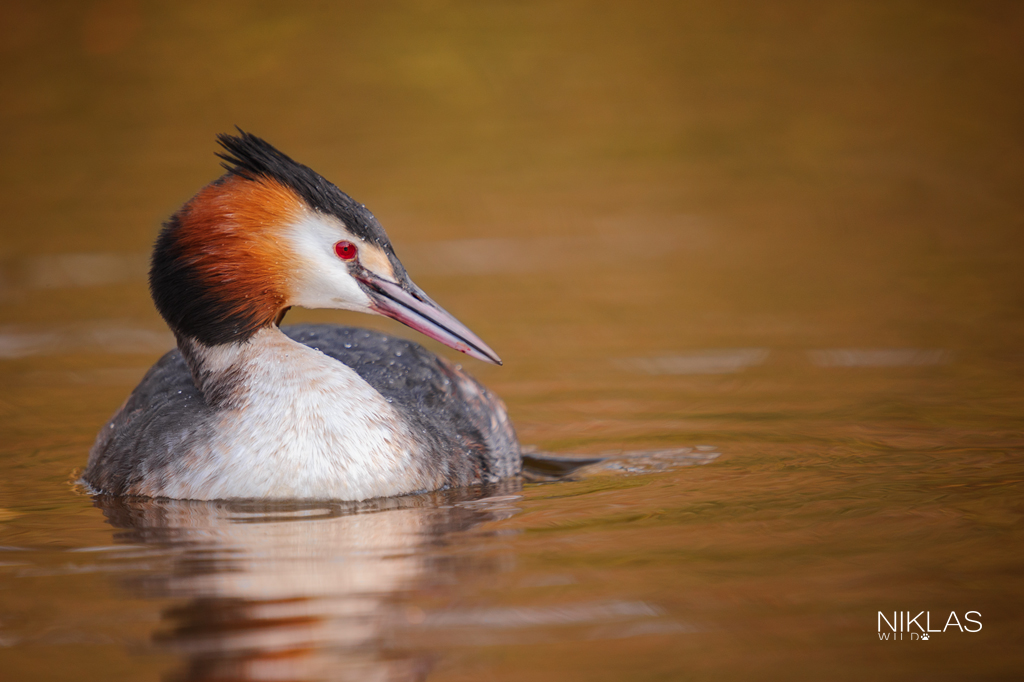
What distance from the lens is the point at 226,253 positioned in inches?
236

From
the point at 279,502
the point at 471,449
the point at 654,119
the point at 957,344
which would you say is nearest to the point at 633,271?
the point at 957,344

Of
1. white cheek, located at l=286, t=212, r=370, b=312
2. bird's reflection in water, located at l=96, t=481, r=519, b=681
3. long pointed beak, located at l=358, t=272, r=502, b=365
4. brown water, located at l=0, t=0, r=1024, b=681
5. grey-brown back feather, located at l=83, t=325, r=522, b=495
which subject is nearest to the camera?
bird's reflection in water, located at l=96, t=481, r=519, b=681

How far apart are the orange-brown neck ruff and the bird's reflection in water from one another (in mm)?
835

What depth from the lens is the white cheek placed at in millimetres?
6082

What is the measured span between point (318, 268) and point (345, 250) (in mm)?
138

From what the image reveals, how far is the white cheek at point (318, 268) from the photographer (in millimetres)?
6082

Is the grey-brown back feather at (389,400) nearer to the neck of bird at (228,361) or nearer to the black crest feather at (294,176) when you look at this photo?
the neck of bird at (228,361)

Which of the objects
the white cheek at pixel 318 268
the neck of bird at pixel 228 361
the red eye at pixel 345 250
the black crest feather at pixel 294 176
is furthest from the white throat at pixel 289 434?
the black crest feather at pixel 294 176

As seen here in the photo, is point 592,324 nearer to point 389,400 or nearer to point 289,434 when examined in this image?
point 389,400

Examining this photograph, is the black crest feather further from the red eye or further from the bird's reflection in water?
the bird's reflection in water

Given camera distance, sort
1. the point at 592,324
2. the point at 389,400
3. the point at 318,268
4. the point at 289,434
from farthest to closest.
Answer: the point at 592,324, the point at 389,400, the point at 318,268, the point at 289,434

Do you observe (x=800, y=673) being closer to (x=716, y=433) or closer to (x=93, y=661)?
(x=93, y=661)

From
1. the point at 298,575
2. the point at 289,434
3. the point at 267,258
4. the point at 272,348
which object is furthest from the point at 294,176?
the point at 298,575

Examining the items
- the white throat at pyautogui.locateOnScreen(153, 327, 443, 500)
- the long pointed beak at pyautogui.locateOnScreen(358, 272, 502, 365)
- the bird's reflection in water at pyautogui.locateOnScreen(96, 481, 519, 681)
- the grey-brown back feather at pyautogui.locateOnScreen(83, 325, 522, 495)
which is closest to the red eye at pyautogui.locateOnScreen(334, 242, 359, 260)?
the long pointed beak at pyautogui.locateOnScreen(358, 272, 502, 365)
